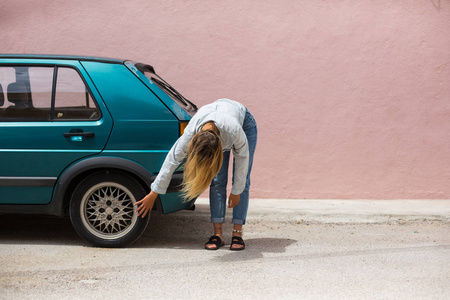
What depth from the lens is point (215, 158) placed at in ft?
13.7

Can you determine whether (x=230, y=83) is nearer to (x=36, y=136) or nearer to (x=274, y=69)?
(x=274, y=69)

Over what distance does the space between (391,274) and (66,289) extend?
94.9 inches

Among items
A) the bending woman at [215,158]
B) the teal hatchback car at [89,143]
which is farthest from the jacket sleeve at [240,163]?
the teal hatchback car at [89,143]

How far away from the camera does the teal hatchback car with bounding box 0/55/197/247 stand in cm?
491

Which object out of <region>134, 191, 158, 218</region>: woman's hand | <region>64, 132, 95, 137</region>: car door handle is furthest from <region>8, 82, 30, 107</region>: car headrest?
<region>134, 191, 158, 218</region>: woman's hand

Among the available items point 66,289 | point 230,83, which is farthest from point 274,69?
point 66,289

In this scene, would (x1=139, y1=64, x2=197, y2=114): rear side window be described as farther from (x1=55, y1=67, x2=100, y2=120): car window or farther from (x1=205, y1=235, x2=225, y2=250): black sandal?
(x1=205, y1=235, x2=225, y2=250): black sandal

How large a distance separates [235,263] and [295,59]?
3570 mm

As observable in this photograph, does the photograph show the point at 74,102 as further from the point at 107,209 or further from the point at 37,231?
the point at 37,231

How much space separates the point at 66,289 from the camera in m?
3.92

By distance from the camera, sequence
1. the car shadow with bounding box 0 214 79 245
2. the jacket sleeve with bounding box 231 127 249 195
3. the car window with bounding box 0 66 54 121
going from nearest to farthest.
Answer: the jacket sleeve with bounding box 231 127 249 195
the car window with bounding box 0 66 54 121
the car shadow with bounding box 0 214 79 245

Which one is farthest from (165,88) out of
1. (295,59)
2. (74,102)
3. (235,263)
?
(295,59)

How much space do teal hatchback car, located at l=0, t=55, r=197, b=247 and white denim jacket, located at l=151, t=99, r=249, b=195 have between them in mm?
422

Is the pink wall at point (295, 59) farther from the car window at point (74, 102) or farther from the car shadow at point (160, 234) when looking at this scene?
the car window at point (74, 102)
